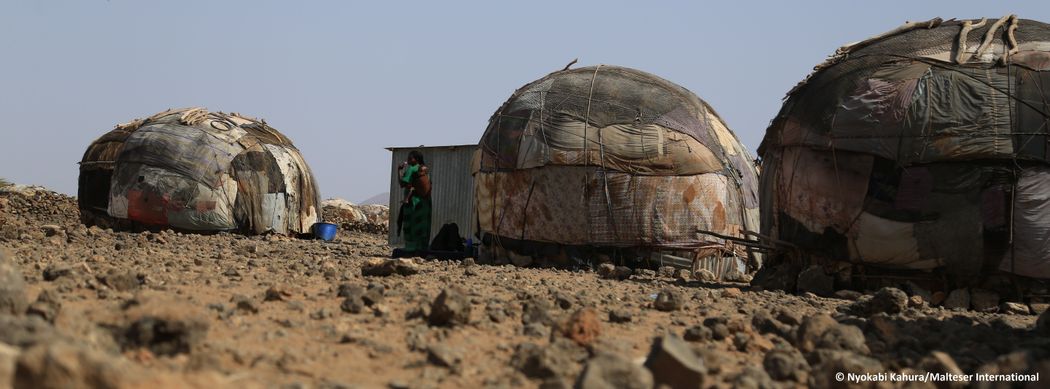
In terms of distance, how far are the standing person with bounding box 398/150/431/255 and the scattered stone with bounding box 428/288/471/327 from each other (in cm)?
728

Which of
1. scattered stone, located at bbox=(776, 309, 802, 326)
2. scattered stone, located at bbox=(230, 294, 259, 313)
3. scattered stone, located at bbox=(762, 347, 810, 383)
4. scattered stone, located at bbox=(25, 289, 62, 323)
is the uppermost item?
scattered stone, located at bbox=(25, 289, 62, 323)

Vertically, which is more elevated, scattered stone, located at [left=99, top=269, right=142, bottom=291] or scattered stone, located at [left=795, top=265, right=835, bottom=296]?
scattered stone, located at [left=99, top=269, right=142, bottom=291]

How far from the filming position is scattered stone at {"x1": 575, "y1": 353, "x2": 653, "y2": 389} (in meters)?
2.94

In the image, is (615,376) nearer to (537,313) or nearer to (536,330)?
(536,330)

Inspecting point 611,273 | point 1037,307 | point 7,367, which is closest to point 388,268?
point 611,273

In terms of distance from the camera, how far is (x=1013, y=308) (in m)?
7.20

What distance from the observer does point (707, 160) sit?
11.1m

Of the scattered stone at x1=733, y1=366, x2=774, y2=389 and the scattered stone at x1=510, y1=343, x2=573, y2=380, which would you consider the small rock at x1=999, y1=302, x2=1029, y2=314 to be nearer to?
the scattered stone at x1=733, y1=366, x2=774, y2=389

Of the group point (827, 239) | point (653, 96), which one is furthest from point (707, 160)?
point (827, 239)

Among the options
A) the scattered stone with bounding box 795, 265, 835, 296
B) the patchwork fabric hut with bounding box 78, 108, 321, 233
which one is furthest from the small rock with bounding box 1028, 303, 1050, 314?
the patchwork fabric hut with bounding box 78, 108, 321, 233

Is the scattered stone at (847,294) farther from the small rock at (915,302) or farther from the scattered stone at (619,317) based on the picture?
the scattered stone at (619,317)

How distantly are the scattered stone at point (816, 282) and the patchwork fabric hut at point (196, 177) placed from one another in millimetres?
10232

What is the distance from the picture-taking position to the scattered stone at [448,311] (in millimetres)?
4410

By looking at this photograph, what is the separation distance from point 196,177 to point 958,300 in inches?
455
